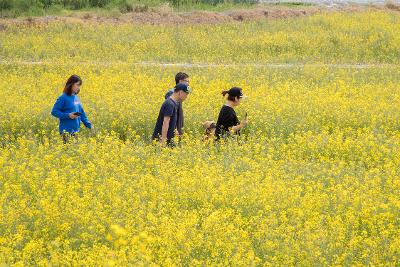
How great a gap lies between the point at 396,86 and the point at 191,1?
66.2ft

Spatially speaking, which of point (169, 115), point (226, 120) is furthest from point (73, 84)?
point (226, 120)

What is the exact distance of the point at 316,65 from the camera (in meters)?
21.9

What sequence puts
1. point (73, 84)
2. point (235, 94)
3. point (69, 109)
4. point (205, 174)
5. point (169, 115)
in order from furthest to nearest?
1. point (69, 109)
2. point (73, 84)
3. point (235, 94)
4. point (169, 115)
5. point (205, 174)

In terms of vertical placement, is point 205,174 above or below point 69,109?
below

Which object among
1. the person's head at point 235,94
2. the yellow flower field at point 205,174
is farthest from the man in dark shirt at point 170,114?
the person's head at point 235,94

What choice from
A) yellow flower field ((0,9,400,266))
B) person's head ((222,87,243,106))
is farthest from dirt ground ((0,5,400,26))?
person's head ((222,87,243,106))

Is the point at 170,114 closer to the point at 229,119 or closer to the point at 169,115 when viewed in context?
the point at 169,115

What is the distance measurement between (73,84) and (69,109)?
16.2 inches

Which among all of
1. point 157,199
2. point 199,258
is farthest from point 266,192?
point 199,258

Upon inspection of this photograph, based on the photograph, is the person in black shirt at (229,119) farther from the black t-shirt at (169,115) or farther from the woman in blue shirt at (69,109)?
the woman in blue shirt at (69,109)

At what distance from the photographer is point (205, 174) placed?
10.1 m

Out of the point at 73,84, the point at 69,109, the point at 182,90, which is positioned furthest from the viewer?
the point at 69,109

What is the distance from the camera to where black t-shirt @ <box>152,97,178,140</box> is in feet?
35.5

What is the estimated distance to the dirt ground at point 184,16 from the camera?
3125cm
